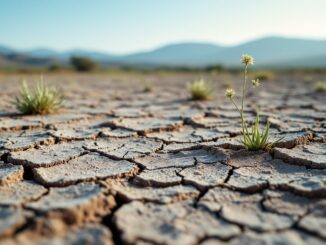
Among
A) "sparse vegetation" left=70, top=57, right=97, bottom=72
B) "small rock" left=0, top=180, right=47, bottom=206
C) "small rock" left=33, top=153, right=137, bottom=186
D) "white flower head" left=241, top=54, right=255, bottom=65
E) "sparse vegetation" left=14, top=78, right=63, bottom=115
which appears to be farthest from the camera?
"sparse vegetation" left=70, top=57, right=97, bottom=72

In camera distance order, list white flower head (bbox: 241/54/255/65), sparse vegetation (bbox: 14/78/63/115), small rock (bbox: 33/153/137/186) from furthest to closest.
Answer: sparse vegetation (bbox: 14/78/63/115) → white flower head (bbox: 241/54/255/65) → small rock (bbox: 33/153/137/186)

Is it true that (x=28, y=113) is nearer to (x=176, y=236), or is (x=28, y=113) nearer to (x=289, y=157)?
(x=289, y=157)

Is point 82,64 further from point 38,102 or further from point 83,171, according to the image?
point 83,171

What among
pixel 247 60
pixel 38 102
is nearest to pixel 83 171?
pixel 247 60

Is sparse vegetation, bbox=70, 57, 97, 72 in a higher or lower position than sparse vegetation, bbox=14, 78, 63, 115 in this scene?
lower

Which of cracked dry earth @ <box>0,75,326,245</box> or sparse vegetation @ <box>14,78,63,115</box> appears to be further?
sparse vegetation @ <box>14,78,63,115</box>

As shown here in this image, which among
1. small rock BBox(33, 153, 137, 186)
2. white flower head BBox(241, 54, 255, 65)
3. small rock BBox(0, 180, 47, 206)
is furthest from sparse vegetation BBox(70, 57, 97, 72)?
Result: small rock BBox(0, 180, 47, 206)

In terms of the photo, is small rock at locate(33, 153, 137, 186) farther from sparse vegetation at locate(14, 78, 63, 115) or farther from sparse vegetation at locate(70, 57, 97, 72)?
sparse vegetation at locate(70, 57, 97, 72)

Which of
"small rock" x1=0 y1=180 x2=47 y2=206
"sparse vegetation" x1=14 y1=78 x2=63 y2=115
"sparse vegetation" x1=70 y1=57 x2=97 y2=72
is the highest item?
"sparse vegetation" x1=14 y1=78 x2=63 y2=115

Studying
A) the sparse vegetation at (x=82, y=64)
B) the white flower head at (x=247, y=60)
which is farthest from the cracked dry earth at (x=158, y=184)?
the sparse vegetation at (x=82, y=64)

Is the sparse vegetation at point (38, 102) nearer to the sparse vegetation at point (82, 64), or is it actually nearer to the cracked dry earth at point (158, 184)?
the cracked dry earth at point (158, 184)
